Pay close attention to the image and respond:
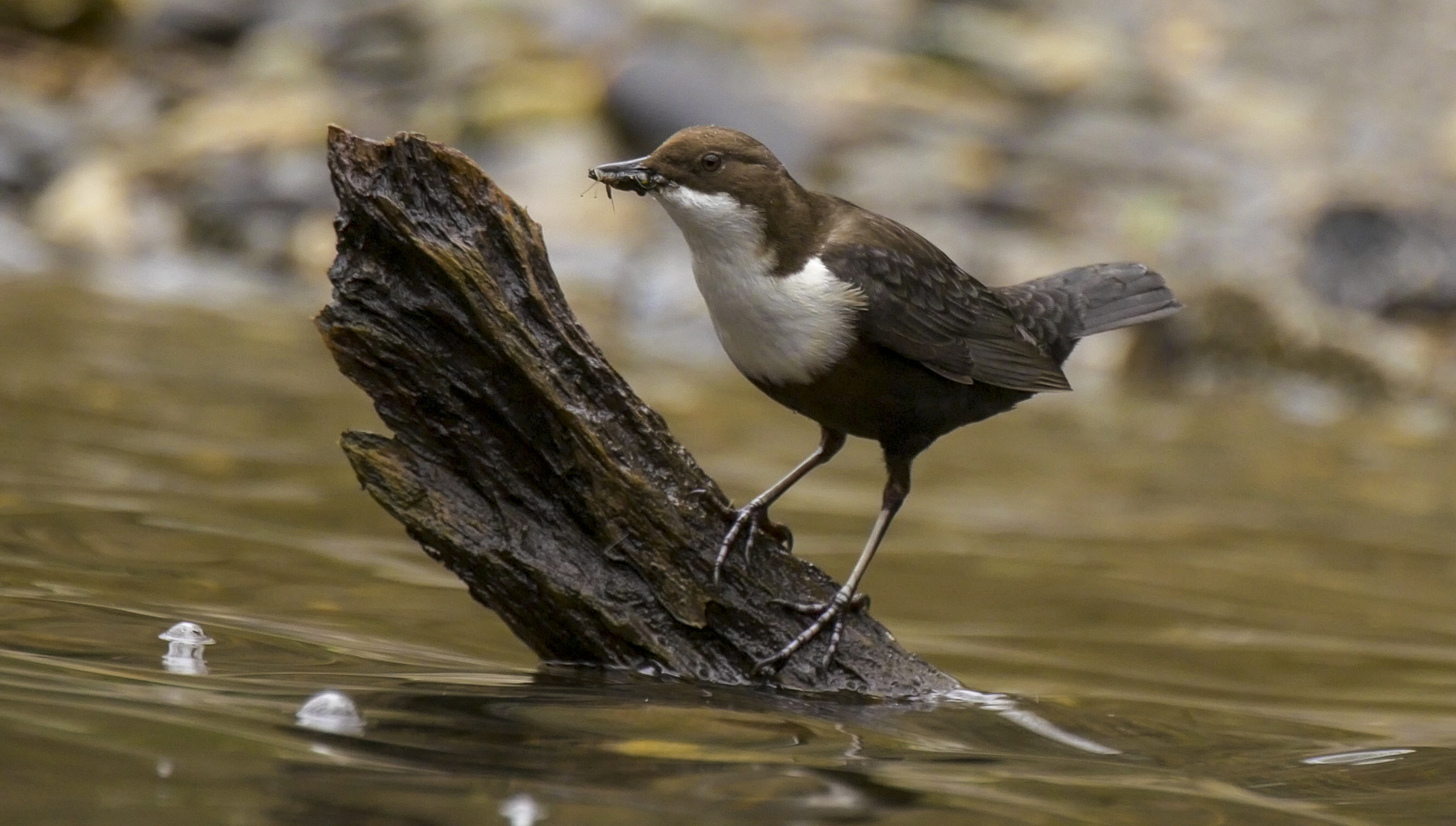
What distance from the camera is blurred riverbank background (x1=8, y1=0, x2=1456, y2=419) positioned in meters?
11.0

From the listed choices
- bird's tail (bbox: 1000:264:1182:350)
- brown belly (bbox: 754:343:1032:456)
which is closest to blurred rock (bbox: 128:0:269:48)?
bird's tail (bbox: 1000:264:1182:350)

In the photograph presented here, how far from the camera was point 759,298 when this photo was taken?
11.8 ft

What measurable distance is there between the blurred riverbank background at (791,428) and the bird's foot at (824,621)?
0.32ft

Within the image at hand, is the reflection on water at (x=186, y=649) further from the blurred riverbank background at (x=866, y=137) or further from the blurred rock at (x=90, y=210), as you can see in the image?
the blurred rock at (x=90, y=210)

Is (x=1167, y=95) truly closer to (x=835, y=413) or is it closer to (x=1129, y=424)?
(x=1129, y=424)

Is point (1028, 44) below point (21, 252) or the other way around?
the other way around

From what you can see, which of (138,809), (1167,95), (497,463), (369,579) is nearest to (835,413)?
(497,463)

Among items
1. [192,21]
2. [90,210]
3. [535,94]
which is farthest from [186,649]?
[192,21]

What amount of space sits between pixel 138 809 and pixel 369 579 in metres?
2.31

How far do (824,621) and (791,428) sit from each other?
14.8 ft

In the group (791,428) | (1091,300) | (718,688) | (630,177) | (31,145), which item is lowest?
(718,688)

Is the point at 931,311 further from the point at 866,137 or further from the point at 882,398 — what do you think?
the point at 866,137

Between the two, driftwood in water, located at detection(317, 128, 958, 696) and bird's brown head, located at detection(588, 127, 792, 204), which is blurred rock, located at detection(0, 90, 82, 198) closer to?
bird's brown head, located at detection(588, 127, 792, 204)

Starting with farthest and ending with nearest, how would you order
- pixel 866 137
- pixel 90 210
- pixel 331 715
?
pixel 866 137, pixel 90 210, pixel 331 715
